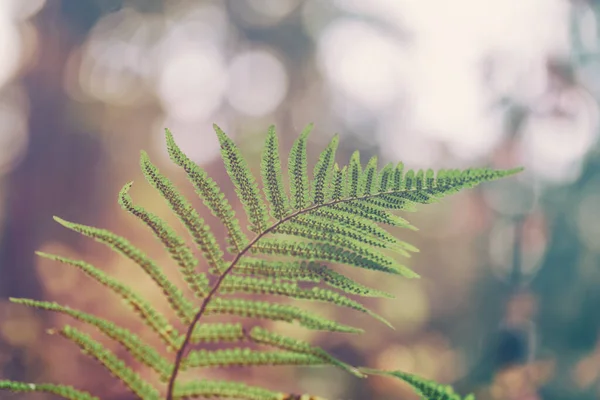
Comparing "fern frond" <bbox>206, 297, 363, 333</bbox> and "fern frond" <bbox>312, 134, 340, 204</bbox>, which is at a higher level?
"fern frond" <bbox>312, 134, 340, 204</bbox>

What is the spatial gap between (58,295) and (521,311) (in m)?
4.17

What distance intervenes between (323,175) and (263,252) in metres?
0.10

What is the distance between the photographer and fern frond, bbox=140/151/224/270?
457mm

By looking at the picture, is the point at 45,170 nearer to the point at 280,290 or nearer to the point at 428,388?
the point at 280,290

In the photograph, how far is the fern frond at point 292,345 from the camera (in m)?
0.45

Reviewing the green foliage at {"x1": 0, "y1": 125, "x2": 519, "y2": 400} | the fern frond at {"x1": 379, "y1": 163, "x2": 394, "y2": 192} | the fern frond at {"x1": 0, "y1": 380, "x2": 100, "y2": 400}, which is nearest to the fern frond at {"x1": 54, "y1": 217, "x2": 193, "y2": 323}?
the green foliage at {"x1": 0, "y1": 125, "x2": 519, "y2": 400}

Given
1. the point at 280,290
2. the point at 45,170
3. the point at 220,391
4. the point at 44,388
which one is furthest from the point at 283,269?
the point at 45,170

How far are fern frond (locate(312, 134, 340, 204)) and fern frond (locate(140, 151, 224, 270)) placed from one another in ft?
0.35

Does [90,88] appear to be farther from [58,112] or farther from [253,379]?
[253,379]

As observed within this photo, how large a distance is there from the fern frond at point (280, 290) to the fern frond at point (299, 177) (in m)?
0.08

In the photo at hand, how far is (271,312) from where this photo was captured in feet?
1.59

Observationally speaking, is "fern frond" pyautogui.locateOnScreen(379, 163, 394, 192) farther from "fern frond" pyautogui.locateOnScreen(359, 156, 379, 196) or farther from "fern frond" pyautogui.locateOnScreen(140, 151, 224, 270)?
"fern frond" pyautogui.locateOnScreen(140, 151, 224, 270)

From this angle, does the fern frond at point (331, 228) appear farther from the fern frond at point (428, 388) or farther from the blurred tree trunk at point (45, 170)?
the blurred tree trunk at point (45, 170)

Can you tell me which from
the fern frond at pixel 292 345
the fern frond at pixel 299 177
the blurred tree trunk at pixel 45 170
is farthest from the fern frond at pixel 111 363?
the blurred tree trunk at pixel 45 170
